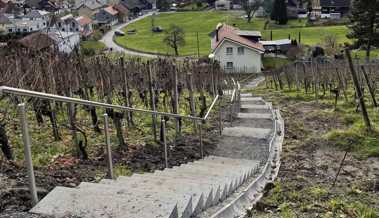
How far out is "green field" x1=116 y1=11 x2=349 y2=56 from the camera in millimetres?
51562

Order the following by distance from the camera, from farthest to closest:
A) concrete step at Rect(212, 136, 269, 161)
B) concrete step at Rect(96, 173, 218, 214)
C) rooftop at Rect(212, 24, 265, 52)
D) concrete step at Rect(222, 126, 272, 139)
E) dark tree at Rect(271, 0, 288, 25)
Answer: dark tree at Rect(271, 0, 288, 25)
rooftop at Rect(212, 24, 265, 52)
concrete step at Rect(222, 126, 272, 139)
concrete step at Rect(212, 136, 269, 161)
concrete step at Rect(96, 173, 218, 214)

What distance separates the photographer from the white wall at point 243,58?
41.5 meters

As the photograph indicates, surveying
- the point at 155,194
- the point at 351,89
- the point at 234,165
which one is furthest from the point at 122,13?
the point at 155,194

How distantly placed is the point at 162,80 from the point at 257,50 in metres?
28.1

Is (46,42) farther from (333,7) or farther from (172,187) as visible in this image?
(333,7)

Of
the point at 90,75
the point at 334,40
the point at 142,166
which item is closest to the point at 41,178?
the point at 142,166

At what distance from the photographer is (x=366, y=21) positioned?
3697 cm

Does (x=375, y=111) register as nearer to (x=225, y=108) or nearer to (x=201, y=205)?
(x=225, y=108)

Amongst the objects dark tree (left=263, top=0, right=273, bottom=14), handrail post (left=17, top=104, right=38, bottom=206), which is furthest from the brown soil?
dark tree (left=263, top=0, right=273, bottom=14)

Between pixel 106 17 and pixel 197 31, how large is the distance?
22605 millimetres

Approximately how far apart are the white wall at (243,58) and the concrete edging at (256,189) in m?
30.9

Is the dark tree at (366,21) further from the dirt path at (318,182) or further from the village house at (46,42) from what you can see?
the village house at (46,42)

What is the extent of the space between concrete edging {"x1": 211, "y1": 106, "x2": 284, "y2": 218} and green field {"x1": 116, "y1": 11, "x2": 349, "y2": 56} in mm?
33018

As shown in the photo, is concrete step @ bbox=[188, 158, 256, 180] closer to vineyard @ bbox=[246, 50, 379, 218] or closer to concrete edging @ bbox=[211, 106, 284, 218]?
concrete edging @ bbox=[211, 106, 284, 218]
